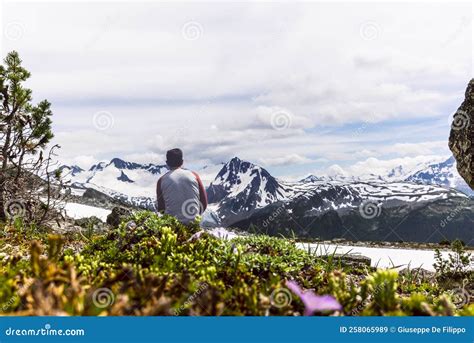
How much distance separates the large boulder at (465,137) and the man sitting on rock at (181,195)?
471cm

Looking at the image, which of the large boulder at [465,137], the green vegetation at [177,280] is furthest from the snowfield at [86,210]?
the green vegetation at [177,280]

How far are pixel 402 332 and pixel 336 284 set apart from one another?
0.42 m

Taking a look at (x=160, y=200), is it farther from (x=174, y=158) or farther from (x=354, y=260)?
(x=354, y=260)

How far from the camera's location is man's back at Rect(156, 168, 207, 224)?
7680mm

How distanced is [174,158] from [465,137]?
5130mm

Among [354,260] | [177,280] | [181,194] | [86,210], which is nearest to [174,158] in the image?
[181,194]

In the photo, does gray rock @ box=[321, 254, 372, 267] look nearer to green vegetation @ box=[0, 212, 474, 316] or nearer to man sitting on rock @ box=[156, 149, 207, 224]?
green vegetation @ box=[0, 212, 474, 316]

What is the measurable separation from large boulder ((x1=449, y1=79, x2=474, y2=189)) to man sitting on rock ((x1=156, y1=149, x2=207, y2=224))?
4.71 meters

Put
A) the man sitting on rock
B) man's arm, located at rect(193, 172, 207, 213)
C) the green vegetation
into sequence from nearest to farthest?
the green vegetation → the man sitting on rock → man's arm, located at rect(193, 172, 207, 213)

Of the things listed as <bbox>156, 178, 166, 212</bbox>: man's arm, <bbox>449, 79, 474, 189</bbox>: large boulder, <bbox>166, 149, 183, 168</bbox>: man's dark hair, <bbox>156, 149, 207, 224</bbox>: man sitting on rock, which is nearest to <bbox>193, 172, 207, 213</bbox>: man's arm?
<bbox>156, 149, 207, 224</bbox>: man sitting on rock

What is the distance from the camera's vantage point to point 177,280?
300 centimetres

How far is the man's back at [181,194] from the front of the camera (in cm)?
768

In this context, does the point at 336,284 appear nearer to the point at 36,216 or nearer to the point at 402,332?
the point at 402,332

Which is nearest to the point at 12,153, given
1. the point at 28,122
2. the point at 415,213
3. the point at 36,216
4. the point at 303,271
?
the point at 28,122
